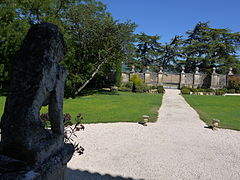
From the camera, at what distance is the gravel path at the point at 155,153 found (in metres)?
3.92

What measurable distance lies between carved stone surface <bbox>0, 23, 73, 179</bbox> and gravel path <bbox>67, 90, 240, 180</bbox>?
2410 millimetres

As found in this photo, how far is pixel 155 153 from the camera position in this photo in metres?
4.91

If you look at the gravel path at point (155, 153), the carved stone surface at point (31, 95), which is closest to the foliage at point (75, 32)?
the gravel path at point (155, 153)

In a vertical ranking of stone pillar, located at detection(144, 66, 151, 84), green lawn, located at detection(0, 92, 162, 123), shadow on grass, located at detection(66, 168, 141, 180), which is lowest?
shadow on grass, located at detection(66, 168, 141, 180)

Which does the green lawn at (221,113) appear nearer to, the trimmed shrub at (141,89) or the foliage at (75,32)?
the foliage at (75,32)

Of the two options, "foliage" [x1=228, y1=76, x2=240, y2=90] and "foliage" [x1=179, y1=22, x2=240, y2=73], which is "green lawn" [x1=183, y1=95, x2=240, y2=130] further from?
"foliage" [x1=179, y1=22, x2=240, y2=73]

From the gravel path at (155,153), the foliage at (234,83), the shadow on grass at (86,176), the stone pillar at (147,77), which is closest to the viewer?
the shadow on grass at (86,176)

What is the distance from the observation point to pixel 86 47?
16609 millimetres

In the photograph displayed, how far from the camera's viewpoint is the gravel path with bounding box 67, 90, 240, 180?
12.9 ft

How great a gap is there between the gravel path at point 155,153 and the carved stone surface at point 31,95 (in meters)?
2.41

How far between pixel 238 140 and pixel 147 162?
375 cm

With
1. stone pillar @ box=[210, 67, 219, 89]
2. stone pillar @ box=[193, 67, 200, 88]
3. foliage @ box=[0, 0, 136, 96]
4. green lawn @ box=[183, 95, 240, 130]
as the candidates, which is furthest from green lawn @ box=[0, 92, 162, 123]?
stone pillar @ box=[210, 67, 219, 89]

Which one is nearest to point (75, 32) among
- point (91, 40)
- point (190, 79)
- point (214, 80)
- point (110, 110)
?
point (91, 40)

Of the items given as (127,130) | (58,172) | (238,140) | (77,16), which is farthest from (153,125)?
(77,16)
